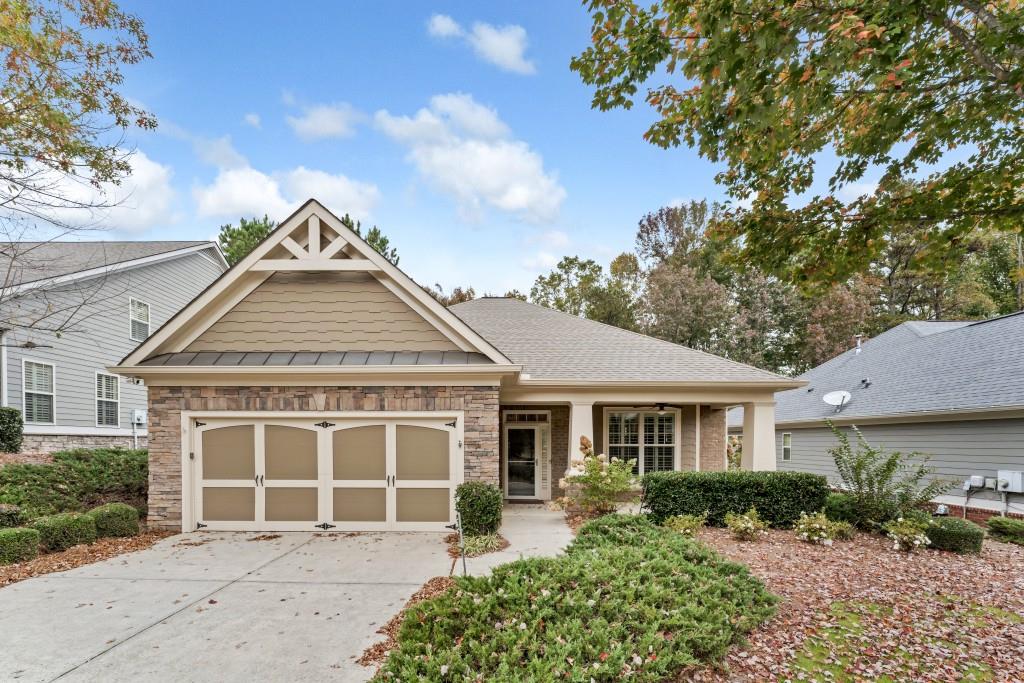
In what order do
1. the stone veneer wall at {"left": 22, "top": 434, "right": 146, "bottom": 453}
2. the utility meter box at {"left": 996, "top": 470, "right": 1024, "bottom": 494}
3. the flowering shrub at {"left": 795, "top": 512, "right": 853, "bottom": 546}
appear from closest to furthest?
the flowering shrub at {"left": 795, "top": 512, "right": 853, "bottom": 546}, the utility meter box at {"left": 996, "top": 470, "right": 1024, "bottom": 494}, the stone veneer wall at {"left": 22, "top": 434, "right": 146, "bottom": 453}

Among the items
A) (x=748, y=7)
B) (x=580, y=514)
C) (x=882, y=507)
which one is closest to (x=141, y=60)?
(x=748, y=7)

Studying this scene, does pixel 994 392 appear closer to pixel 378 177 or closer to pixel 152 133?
pixel 378 177

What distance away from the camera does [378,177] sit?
16.9m

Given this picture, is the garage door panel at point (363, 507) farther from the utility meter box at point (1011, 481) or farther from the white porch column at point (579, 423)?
the utility meter box at point (1011, 481)

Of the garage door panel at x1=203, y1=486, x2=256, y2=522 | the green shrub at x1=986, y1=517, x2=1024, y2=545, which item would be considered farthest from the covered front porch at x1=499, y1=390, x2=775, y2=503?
the garage door panel at x1=203, y1=486, x2=256, y2=522

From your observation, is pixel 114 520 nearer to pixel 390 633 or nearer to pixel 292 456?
pixel 292 456

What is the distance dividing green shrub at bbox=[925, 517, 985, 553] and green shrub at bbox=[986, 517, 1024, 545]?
2.07 metres

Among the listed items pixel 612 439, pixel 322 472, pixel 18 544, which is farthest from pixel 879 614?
pixel 18 544

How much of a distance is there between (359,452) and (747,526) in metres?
6.44

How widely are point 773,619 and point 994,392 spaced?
9931 mm

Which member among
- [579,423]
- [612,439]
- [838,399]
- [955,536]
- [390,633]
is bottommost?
[955,536]

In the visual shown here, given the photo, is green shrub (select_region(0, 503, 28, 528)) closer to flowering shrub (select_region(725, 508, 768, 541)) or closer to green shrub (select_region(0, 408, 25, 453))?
green shrub (select_region(0, 408, 25, 453))

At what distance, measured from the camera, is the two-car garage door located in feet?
28.4

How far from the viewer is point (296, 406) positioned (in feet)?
28.5
